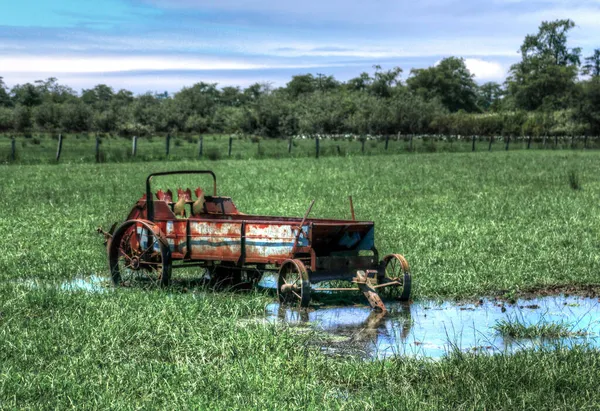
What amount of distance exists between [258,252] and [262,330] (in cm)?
216

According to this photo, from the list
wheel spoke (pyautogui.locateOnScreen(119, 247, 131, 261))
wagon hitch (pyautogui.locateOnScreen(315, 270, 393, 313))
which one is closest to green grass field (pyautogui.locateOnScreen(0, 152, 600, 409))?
wheel spoke (pyautogui.locateOnScreen(119, 247, 131, 261))

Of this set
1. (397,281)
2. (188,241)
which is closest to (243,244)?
(188,241)

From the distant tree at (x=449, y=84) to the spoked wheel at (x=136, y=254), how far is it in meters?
137

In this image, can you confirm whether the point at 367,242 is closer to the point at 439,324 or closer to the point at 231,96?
the point at 439,324

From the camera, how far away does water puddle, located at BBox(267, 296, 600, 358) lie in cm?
753

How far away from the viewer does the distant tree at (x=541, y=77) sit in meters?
112

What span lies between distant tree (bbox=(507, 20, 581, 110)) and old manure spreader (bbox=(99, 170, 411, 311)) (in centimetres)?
9889

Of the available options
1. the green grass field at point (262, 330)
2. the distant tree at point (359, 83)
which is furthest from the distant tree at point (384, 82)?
the green grass field at point (262, 330)

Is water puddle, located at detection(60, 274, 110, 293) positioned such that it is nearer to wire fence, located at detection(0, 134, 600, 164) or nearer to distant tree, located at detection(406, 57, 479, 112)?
wire fence, located at detection(0, 134, 600, 164)

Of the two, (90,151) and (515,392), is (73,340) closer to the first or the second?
(515,392)

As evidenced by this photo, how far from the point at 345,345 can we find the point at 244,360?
4.14ft

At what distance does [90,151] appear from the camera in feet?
126

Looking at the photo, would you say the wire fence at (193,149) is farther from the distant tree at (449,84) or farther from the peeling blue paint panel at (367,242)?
the distant tree at (449,84)

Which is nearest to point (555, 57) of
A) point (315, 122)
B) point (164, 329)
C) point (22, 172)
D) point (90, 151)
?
point (315, 122)
